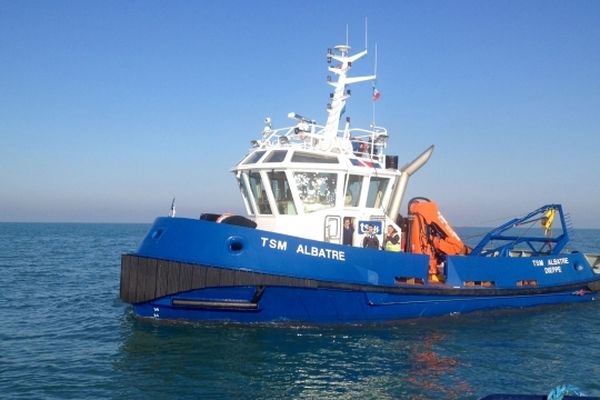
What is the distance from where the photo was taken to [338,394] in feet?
20.6

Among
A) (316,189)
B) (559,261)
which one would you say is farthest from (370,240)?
(559,261)

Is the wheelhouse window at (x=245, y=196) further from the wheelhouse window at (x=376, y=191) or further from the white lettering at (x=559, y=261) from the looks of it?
the white lettering at (x=559, y=261)

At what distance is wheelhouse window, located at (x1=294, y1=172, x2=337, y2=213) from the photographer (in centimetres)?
962

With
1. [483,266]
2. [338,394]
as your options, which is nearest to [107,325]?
[338,394]

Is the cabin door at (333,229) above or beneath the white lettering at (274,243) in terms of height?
above

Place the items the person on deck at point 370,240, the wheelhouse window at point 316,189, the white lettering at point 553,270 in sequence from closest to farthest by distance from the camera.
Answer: the wheelhouse window at point 316,189
the person on deck at point 370,240
the white lettering at point 553,270

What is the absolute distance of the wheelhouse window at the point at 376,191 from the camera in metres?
10.2

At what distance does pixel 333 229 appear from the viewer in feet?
→ 31.9

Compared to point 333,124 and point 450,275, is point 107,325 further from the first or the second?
point 450,275

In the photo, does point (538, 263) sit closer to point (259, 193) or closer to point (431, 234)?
point (431, 234)

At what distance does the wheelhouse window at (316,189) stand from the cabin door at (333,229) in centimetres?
23

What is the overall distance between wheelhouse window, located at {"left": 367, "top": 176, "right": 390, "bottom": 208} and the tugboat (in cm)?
2

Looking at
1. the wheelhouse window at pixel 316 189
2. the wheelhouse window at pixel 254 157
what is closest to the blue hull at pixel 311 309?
the wheelhouse window at pixel 316 189

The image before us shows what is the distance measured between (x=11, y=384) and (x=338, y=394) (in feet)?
12.4
